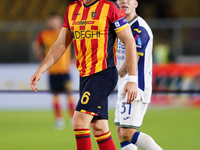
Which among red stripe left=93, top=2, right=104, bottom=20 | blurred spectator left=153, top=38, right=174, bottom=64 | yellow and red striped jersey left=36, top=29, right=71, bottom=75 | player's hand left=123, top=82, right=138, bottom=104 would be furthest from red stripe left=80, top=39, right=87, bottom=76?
blurred spectator left=153, top=38, right=174, bottom=64

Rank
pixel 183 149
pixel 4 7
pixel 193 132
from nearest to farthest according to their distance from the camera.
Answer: pixel 183 149 < pixel 193 132 < pixel 4 7

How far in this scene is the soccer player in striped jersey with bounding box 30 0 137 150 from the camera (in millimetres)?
4008

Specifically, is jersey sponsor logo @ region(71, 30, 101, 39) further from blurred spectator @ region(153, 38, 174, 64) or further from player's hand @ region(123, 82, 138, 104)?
blurred spectator @ region(153, 38, 174, 64)

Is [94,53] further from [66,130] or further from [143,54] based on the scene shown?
[66,130]

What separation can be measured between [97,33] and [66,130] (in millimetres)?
5017

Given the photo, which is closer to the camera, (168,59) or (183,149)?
(183,149)

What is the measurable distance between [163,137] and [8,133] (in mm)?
2937

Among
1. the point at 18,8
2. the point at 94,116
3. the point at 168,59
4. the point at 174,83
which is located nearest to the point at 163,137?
the point at 94,116

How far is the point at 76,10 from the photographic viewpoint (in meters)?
4.27

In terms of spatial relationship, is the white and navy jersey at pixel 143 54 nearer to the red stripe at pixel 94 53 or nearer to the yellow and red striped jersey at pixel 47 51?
the red stripe at pixel 94 53

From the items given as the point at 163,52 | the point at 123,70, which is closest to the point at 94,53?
the point at 123,70

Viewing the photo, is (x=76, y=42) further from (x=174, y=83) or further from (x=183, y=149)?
(x=174, y=83)

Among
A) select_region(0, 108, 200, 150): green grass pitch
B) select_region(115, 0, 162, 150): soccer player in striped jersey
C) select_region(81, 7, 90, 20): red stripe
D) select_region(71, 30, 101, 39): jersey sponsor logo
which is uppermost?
select_region(81, 7, 90, 20): red stripe

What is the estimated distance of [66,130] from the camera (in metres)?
8.82
